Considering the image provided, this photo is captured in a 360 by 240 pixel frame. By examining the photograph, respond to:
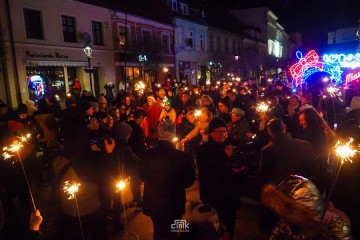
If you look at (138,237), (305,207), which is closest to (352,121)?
(305,207)

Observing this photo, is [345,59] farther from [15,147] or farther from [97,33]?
[97,33]

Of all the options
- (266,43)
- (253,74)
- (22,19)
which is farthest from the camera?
(266,43)

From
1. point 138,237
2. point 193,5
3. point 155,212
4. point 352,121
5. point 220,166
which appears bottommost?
point 138,237

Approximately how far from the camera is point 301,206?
185 centimetres

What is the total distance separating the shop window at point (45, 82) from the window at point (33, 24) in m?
1.83

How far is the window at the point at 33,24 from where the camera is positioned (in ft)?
51.9

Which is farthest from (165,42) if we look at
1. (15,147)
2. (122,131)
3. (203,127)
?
(15,147)

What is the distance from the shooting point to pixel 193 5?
3453 centimetres

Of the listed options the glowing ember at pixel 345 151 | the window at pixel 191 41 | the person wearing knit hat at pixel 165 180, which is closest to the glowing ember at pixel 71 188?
the person wearing knit hat at pixel 165 180

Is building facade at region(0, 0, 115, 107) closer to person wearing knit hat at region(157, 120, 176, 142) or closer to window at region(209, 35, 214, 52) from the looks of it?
person wearing knit hat at region(157, 120, 176, 142)

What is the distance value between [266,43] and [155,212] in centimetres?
5543

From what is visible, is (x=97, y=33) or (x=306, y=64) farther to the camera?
(x=97, y=33)

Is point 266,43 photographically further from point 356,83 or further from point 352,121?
point 352,121

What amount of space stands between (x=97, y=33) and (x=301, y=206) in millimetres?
20934
